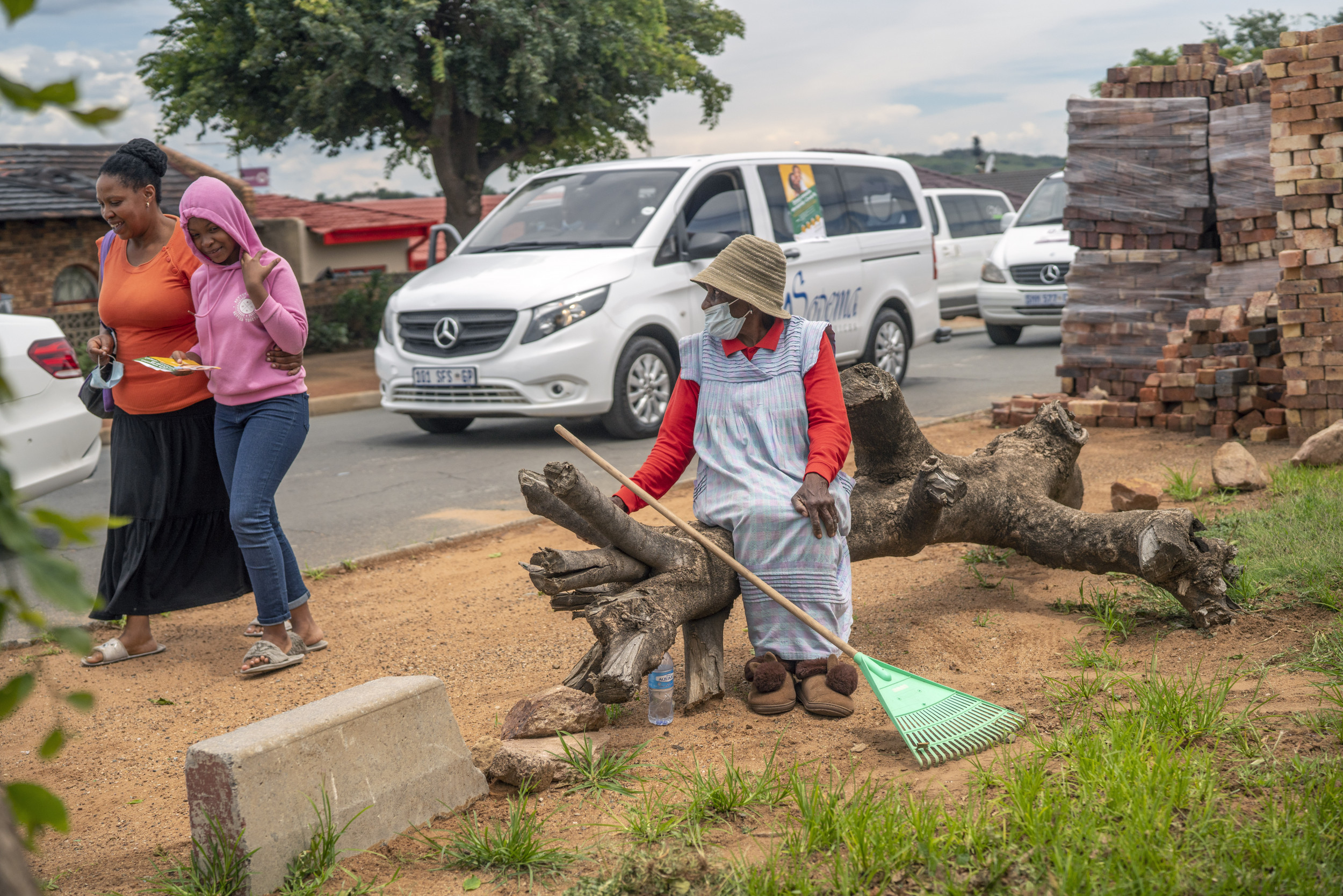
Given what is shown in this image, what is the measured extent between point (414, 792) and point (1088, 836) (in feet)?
5.17

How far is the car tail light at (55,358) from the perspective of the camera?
5930 mm

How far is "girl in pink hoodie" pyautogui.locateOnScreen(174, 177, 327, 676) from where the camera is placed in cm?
415

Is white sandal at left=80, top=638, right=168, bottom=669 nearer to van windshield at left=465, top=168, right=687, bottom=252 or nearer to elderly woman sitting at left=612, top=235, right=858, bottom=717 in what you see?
elderly woman sitting at left=612, top=235, right=858, bottom=717

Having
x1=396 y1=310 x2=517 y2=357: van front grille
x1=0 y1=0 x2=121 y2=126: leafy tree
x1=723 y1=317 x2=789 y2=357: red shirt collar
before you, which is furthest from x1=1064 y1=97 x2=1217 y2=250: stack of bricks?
x1=0 y1=0 x2=121 y2=126: leafy tree

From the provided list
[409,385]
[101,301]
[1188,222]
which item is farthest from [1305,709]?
[409,385]

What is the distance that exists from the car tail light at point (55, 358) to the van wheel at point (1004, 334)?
11.8m

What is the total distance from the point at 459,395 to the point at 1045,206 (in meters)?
9.08

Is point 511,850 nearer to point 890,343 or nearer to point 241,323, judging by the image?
point 241,323

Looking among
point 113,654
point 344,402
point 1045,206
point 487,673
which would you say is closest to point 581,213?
point 344,402

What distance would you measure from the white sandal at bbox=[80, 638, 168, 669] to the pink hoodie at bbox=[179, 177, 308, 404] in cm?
108

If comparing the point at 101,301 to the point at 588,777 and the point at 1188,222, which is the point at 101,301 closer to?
the point at 588,777

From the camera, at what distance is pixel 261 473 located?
Result: 4.21 metres

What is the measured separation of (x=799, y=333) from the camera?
145 inches

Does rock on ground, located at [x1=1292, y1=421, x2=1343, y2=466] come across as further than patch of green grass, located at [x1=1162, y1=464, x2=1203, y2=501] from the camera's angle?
Yes
